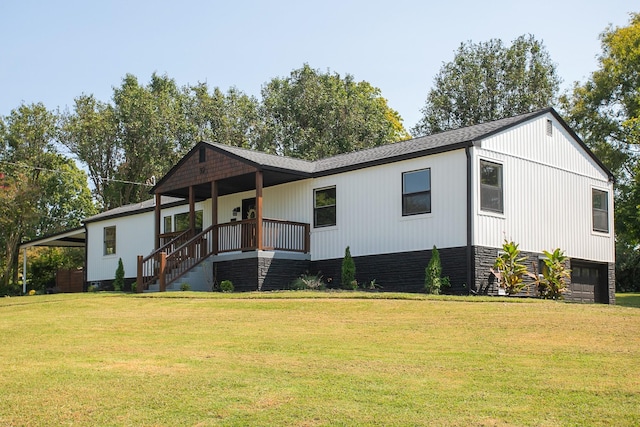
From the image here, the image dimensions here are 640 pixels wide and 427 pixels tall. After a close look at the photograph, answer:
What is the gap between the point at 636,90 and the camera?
35031 millimetres

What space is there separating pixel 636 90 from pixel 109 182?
28465 mm

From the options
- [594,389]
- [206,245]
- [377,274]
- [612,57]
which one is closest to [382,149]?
[377,274]

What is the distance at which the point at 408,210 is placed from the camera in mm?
20734

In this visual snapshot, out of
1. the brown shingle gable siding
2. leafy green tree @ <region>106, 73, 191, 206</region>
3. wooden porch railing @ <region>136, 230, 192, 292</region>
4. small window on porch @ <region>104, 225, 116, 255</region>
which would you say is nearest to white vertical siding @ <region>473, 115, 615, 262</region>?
the brown shingle gable siding

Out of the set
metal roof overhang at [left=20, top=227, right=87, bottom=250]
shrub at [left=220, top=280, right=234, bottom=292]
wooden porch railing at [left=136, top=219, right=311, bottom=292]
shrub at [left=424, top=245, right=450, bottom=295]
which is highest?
metal roof overhang at [left=20, top=227, right=87, bottom=250]

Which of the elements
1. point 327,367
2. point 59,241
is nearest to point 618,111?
point 59,241

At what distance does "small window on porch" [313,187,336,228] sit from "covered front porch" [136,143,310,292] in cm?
43

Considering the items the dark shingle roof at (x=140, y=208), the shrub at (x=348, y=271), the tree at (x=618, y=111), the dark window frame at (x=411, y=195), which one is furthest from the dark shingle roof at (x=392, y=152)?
the tree at (x=618, y=111)

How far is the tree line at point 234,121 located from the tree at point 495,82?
56 mm

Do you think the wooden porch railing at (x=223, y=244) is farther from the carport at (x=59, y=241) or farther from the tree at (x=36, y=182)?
the tree at (x=36, y=182)

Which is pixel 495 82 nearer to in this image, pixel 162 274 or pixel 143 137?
pixel 143 137

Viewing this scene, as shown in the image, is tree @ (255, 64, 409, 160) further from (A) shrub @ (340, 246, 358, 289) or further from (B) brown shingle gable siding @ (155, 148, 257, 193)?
(A) shrub @ (340, 246, 358, 289)

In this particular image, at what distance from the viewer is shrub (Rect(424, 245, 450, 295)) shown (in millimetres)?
19156

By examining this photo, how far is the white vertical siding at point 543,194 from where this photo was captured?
20000mm
